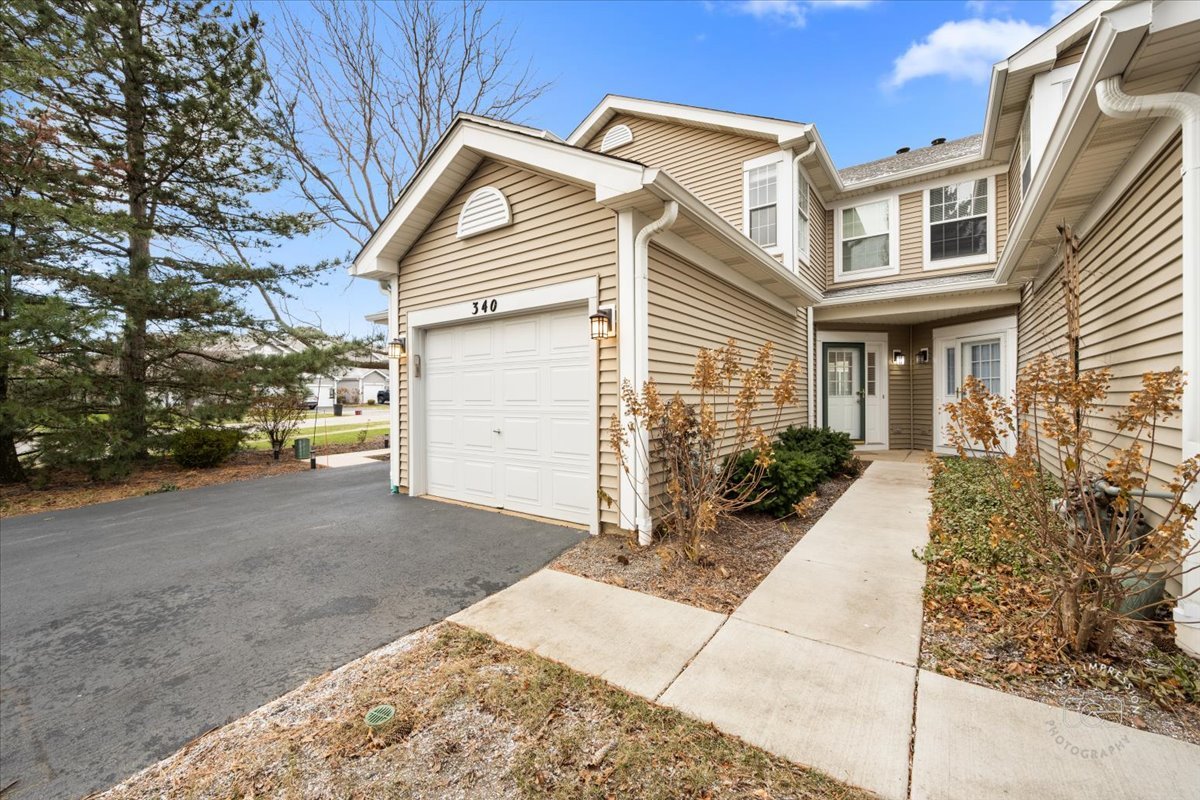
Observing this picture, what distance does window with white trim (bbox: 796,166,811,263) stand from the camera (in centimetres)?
774

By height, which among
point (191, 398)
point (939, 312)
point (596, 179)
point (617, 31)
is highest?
point (617, 31)

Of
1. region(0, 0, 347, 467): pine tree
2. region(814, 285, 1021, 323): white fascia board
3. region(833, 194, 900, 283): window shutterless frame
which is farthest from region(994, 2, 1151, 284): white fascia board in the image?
region(0, 0, 347, 467): pine tree

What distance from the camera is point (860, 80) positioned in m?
11.5

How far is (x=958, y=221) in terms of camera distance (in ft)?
27.1

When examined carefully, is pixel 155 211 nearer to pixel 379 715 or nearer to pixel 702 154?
pixel 702 154

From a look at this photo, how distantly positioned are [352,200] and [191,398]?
7502 millimetres

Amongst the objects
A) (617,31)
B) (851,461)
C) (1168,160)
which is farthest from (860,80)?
(1168,160)

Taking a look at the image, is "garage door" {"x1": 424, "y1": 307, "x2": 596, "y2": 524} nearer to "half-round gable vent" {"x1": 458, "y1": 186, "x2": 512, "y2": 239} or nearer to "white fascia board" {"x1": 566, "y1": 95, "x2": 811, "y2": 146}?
"half-round gable vent" {"x1": 458, "y1": 186, "x2": 512, "y2": 239}

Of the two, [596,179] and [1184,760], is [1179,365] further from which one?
[596,179]

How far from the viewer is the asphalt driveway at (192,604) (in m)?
2.10

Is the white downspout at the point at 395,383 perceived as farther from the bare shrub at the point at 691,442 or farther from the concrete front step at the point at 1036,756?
the concrete front step at the point at 1036,756

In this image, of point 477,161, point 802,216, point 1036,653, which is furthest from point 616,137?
point 1036,653

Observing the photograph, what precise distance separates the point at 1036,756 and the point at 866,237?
9.33 m

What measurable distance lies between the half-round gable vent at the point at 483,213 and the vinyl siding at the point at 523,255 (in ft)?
0.29
